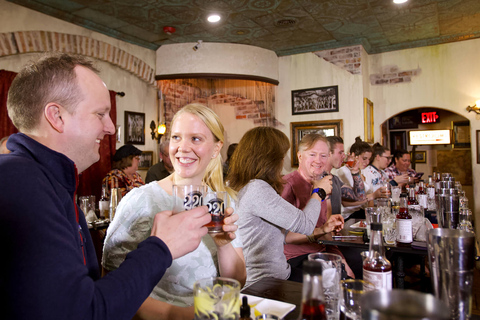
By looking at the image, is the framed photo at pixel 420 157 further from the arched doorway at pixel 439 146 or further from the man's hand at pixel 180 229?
the man's hand at pixel 180 229

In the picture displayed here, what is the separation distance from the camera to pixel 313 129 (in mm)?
6211

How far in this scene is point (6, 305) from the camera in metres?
0.69

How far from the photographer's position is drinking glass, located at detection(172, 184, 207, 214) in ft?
3.45

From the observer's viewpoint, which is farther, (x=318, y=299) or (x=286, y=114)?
(x=286, y=114)

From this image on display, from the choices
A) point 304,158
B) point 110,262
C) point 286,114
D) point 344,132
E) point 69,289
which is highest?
point 286,114

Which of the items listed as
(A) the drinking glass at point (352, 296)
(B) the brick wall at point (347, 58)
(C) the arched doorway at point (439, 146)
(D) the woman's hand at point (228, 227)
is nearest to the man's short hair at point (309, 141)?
(D) the woman's hand at point (228, 227)

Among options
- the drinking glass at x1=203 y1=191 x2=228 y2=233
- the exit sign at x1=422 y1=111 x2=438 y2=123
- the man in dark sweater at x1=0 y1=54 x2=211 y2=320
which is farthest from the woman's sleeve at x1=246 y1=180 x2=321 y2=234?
the exit sign at x1=422 y1=111 x2=438 y2=123

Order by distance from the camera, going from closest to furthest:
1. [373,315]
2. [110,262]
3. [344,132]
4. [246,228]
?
[373,315], [110,262], [246,228], [344,132]

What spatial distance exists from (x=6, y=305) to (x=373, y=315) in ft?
2.23

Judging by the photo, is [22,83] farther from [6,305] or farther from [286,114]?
[286,114]

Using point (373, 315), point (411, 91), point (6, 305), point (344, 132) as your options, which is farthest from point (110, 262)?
point (411, 91)

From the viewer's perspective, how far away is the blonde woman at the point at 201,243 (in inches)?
53.5

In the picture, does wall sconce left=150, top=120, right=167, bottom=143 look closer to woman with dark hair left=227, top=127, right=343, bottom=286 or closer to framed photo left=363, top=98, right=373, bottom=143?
framed photo left=363, top=98, right=373, bottom=143

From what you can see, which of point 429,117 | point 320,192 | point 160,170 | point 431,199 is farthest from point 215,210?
point 429,117
